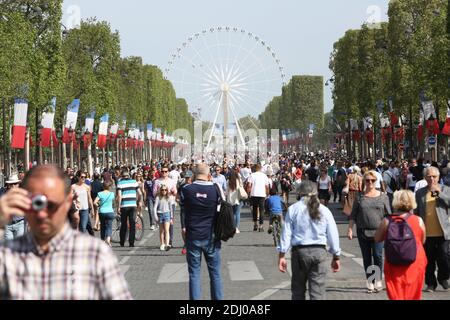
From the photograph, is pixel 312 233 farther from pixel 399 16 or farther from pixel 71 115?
pixel 399 16

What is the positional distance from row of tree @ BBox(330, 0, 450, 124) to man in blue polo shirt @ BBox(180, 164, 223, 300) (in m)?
36.8

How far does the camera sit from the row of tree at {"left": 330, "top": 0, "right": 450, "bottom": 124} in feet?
173

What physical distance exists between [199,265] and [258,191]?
15704 mm

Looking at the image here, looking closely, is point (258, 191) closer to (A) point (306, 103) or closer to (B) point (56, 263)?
(B) point (56, 263)

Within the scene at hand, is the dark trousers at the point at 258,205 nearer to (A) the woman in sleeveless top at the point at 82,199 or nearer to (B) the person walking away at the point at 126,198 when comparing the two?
(B) the person walking away at the point at 126,198

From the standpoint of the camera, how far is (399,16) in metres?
69.2

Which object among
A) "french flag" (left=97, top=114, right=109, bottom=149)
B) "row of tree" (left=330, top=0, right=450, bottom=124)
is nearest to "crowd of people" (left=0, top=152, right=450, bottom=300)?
"row of tree" (left=330, top=0, right=450, bottom=124)

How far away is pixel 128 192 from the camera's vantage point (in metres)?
23.3

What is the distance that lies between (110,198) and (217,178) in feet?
17.1

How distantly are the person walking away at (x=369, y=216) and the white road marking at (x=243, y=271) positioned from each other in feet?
8.82

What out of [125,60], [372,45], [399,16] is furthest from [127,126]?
[399,16]

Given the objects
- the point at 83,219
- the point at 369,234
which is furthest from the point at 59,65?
the point at 369,234

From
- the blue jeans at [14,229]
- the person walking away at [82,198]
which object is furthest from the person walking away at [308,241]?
the person walking away at [82,198]
